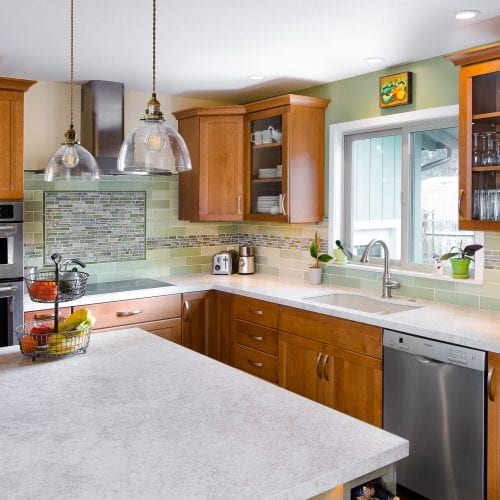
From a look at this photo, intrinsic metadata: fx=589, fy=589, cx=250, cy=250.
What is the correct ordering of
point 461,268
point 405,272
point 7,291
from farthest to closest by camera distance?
point 405,272 < point 7,291 < point 461,268

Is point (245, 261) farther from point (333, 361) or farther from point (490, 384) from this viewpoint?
point (490, 384)

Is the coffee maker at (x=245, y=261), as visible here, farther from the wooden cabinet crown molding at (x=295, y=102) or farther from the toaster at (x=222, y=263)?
the wooden cabinet crown molding at (x=295, y=102)

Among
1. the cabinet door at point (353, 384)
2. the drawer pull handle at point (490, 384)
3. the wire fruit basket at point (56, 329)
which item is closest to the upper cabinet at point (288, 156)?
the cabinet door at point (353, 384)

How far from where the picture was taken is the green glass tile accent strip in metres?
4.23

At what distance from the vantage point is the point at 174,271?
191 inches

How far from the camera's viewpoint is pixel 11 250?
3.57m

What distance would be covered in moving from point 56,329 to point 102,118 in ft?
7.65

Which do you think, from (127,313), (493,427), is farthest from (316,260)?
(493,427)

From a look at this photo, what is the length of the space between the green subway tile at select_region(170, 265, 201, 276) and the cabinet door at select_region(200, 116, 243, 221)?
563 mm

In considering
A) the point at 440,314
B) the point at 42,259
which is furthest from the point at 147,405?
the point at 42,259

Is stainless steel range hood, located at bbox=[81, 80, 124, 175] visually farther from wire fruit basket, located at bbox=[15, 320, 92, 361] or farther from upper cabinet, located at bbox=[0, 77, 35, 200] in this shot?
wire fruit basket, located at bbox=[15, 320, 92, 361]

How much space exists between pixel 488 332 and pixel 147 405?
68.7 inches

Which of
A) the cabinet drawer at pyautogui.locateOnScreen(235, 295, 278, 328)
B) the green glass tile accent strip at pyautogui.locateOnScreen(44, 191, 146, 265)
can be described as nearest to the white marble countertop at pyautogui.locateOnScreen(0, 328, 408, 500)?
the cabinet drawer at pyautogui.locateOnScreen(235, 295, 278, 328)

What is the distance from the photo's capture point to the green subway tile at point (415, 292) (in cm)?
363
